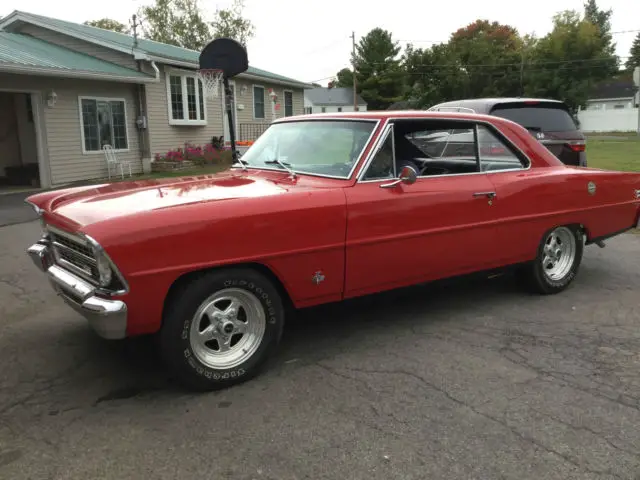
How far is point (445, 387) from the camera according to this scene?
10.8 feet

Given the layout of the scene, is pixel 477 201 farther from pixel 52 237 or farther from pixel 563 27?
pixel 563 27

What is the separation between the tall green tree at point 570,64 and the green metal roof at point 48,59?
3956 centimetres

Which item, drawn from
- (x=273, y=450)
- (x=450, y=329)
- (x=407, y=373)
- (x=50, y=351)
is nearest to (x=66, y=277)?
(x=50, y=351)

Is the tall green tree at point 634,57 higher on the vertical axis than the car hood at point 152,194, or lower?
higher

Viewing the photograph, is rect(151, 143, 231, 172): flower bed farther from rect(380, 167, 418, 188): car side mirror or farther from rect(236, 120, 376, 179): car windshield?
rect(380, 167, 418, 188): car side mirror

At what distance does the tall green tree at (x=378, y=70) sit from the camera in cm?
6106

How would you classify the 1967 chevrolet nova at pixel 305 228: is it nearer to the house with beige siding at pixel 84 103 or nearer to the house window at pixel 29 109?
the house with beige siding at pixel 84 103

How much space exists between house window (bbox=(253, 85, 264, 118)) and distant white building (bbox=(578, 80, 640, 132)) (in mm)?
33933

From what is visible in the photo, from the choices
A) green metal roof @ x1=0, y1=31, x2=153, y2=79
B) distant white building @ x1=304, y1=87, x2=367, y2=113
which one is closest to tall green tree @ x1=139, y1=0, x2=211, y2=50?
distant white building @ x1=304, y1=87, x2=367, y2=113

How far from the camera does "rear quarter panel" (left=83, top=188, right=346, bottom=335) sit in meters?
2.87

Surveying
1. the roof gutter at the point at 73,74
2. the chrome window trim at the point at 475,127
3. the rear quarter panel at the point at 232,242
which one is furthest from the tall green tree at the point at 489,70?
the rear quarter panel at the point at 232,242

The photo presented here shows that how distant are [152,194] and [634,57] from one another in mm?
81822

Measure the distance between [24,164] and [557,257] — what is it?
14.1m

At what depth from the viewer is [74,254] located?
3.28 m
